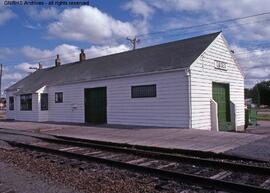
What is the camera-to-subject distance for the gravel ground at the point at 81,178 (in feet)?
23.9

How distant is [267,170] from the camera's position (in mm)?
8133

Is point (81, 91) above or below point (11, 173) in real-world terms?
above

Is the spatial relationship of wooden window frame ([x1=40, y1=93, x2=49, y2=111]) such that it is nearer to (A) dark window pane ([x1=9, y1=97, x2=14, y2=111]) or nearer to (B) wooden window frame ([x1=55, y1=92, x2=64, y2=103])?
(B) wooden window frame ([x1=55, y1=92, x2=64, y2=103])

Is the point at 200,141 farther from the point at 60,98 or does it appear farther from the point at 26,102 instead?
the point at 26,102

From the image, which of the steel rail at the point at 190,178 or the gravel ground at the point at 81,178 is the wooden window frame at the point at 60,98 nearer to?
the gravel ground at the point at 81,178

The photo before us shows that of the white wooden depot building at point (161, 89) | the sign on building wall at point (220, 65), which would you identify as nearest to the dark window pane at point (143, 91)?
the white wooden depot building at point (161, 89)

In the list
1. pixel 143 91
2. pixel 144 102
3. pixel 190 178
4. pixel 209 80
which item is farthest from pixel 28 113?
pixel 190 178

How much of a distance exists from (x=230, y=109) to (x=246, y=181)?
1501cm

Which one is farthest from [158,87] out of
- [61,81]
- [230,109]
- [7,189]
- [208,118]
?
[7,189]

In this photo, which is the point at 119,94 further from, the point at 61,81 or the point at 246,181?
the point at 246,181

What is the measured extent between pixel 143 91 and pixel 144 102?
0.66m

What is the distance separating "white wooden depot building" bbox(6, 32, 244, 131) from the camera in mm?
18828

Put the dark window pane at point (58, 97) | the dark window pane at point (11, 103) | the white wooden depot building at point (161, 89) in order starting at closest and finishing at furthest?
the white wooden depot building at point (161, 89), the dark window pane at point (58, 97), the dark window pane at point (11, 103)

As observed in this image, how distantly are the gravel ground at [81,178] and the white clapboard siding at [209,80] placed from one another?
31.0 ft
